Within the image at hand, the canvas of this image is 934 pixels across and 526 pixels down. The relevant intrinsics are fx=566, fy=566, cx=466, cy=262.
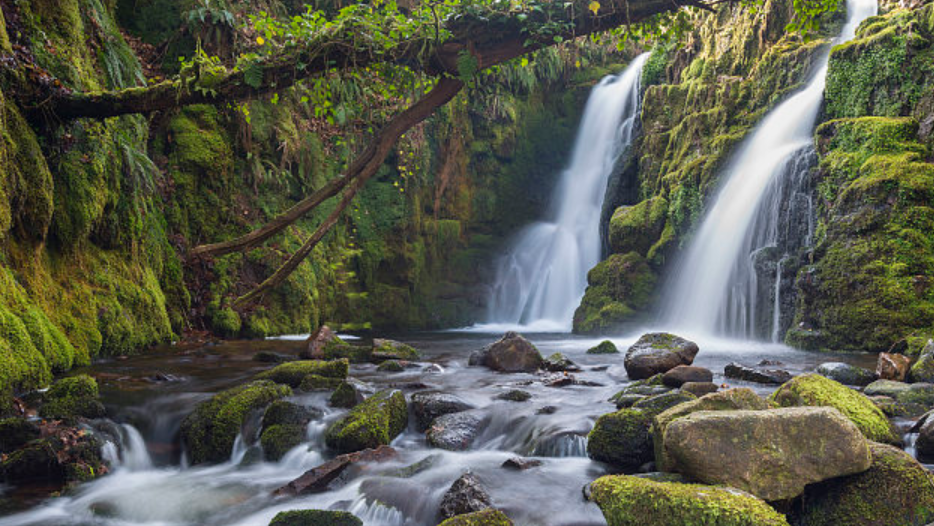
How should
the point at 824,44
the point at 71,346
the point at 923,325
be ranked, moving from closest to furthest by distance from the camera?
the point at 71,346 < the point at 923,325 < the point at 824,44

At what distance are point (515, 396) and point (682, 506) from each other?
367 centimetres

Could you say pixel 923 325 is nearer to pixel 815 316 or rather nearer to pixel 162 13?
pixel 815 316

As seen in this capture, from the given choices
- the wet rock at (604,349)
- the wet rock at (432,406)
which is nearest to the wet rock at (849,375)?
the wet rock at (432,406)

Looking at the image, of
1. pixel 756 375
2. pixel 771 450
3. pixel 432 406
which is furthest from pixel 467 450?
pixel 756 375

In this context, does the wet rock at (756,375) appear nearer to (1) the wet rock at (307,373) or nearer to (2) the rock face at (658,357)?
(2) the rock face at (658,357)

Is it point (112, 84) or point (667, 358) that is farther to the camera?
point (112, 84)

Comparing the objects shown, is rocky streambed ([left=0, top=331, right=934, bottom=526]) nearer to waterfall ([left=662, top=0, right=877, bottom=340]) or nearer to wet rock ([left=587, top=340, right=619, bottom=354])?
wet rock ([left=587, top=340, right=619, bottom=354])

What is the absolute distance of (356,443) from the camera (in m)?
4.91

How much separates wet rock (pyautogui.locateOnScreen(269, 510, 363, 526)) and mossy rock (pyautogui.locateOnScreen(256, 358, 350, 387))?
3.23 meters

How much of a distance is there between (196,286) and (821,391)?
11.1 m

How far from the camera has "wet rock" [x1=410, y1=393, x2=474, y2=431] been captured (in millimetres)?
5773

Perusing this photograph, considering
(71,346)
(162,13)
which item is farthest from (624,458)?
(162,13)

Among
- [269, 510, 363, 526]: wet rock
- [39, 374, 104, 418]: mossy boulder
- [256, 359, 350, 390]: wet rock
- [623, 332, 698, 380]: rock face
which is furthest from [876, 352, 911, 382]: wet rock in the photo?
[39, 374, 104, 418]: mossy boulder

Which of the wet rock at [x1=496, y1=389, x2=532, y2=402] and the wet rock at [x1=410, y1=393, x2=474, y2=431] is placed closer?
the wet rock at [x1=410, y1=393, x2=474, y2=431]
